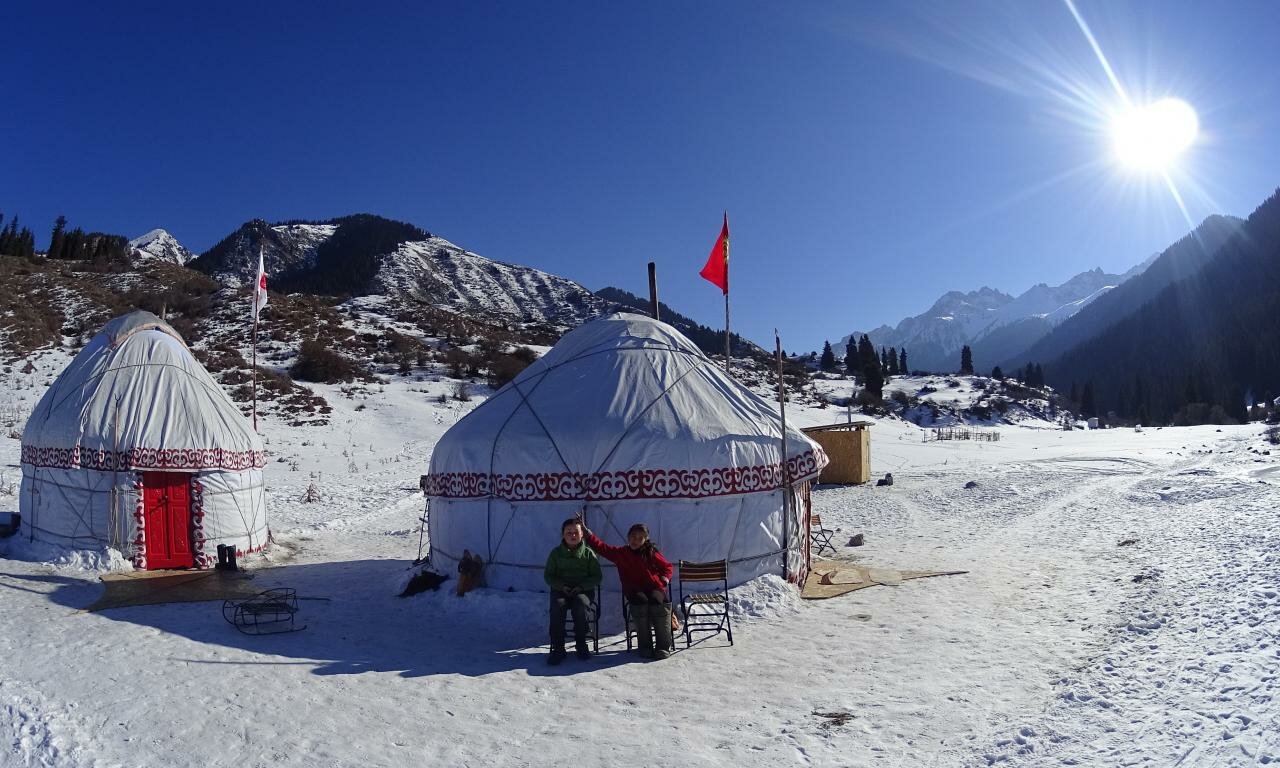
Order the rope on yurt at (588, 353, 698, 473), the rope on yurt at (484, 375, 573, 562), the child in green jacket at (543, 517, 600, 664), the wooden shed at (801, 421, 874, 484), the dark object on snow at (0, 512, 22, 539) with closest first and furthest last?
1. the child in green jacket at (543, 517, 600, 664)
2. the rope on yurt at (588, 353, 698, 473)
3. the rope on yurt at (484, 375, 573, 562)
4. the dark object on snow at (0, 512, 22, 539)
5. the wooden shed at (801, 421, 874, 484)

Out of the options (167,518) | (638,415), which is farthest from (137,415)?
(638,415)

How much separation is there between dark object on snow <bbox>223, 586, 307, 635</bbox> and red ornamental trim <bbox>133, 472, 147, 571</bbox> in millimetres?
3501

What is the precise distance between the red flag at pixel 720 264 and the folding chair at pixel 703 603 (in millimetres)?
4598

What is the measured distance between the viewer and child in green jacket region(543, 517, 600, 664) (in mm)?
6949

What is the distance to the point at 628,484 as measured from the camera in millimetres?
8648

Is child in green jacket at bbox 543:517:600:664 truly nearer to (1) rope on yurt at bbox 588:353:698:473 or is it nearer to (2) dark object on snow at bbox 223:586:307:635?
(1) rope on yurt at bbox 588:353:698:473

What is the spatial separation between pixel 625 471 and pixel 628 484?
154mm

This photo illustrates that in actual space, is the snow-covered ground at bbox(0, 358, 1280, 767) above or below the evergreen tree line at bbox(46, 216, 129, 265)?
below

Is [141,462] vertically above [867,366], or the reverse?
[867,366]

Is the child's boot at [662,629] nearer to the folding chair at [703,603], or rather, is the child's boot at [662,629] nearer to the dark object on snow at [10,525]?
the folding chair at [703,603]

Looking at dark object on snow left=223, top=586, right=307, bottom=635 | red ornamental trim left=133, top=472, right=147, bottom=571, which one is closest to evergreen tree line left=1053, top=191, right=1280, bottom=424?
dark object on snow left=223, top=586, right=307, bottom=635

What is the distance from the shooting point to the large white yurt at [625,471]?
8.73 meters

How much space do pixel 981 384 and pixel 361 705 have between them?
76.2 meters

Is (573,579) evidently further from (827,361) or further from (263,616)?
(827,361)
